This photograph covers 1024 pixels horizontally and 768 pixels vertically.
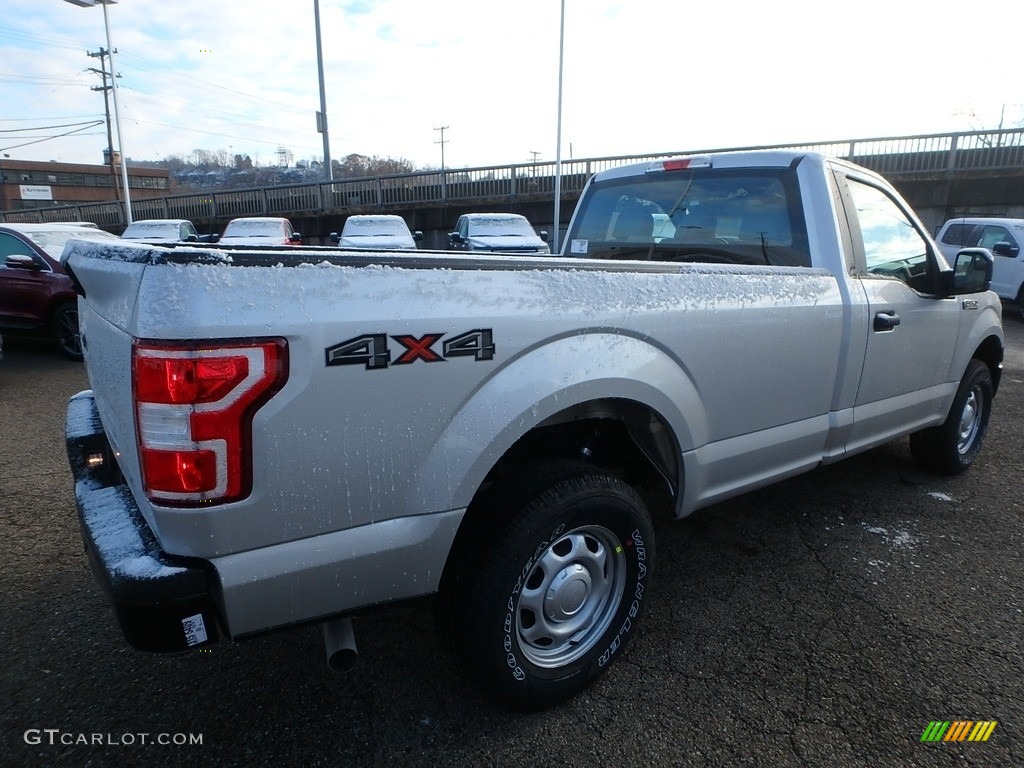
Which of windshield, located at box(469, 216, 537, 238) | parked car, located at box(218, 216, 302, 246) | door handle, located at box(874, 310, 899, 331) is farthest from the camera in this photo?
parked car, located at box(218, 216, 302, 246)

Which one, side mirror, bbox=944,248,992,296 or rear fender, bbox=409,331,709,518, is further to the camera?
side mirror, bbox=944,248,992,296

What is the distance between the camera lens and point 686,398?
7.88 feet

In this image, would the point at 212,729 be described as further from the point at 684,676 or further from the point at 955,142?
the point at 955,142

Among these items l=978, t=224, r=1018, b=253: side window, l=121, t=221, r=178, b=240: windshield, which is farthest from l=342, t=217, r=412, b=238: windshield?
l=978, t=224, r=1018, b=253: side window

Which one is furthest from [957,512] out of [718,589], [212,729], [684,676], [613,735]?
[212,729]

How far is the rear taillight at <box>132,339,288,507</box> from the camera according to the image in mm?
1431

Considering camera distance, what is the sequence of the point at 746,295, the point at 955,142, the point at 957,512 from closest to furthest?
the point at 746,295
the point at 957,512
the point at 955,142

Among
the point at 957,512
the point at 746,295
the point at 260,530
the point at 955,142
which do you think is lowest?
the point at 957,512

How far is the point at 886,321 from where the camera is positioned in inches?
127

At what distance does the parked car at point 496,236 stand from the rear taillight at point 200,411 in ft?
39.2

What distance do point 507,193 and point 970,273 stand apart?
20.8 meters

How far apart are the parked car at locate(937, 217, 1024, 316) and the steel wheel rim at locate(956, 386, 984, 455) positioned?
9888 millimetres

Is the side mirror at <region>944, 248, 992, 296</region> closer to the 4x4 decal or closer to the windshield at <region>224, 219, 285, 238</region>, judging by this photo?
the 4x4 decal

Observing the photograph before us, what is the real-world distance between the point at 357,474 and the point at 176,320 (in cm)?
55
